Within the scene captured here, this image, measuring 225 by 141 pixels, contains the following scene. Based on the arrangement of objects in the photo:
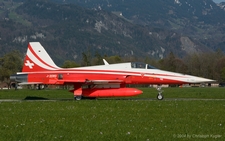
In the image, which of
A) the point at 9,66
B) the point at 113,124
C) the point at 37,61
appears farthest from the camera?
the point at 9,66

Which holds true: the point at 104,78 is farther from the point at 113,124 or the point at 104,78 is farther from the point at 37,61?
the point at 113,124

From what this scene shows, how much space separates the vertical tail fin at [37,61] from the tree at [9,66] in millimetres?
75285

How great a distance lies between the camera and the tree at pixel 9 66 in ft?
378

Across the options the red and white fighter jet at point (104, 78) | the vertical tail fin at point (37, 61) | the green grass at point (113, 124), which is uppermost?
the vertical tail fin at point (37, 61)

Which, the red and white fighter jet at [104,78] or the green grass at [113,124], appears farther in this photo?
the red and white fighter jet at [104,78]

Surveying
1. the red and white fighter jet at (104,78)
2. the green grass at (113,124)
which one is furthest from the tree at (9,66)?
the green grass at (113,124)

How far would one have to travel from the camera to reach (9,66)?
121m

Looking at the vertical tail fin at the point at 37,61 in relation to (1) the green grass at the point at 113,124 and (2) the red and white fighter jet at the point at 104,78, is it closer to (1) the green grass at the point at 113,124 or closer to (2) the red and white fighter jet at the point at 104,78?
(2) the red and white fighter jet at the point at 104,78

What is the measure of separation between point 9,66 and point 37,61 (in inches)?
3620

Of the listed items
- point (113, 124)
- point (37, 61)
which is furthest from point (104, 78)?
point (113, 124)

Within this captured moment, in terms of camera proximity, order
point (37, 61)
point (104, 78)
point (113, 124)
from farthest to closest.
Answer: point (37, 61) < point (104, 78) < point (113, 124)

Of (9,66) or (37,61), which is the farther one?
(9,66)

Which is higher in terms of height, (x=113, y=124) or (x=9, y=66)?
(x=9, y=66)

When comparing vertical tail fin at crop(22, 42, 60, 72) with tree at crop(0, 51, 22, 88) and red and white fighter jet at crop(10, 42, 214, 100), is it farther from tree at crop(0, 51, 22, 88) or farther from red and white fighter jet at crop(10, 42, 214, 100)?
tree at crop(0, 51, 22, 88)
